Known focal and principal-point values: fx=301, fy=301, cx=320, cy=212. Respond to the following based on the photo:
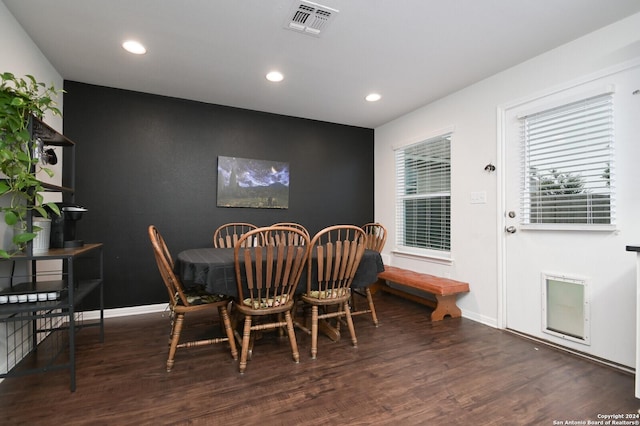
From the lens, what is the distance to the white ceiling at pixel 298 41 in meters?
2.02

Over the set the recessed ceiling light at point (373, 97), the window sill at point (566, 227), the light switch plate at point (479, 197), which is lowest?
the window sill at point (566, 227)

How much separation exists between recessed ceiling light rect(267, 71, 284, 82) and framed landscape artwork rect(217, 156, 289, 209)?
1140 millimetres

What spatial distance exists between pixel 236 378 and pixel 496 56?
→ 10.7 feet

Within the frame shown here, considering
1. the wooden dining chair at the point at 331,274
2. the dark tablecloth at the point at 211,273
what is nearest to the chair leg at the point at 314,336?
the wooden dining chair at the point at 331,274

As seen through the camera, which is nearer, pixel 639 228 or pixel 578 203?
pixel 639 228

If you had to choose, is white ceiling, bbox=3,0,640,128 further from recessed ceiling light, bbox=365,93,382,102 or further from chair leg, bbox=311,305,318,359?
chair leg, bbox=311,305,318,359

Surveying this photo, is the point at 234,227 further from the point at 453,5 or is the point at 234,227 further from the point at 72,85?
the point at 453,5

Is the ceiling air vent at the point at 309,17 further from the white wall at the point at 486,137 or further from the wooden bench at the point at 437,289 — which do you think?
the wooden bench at the point at 437,289

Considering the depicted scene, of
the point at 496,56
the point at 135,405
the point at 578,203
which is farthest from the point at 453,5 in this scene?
the point at 135,405

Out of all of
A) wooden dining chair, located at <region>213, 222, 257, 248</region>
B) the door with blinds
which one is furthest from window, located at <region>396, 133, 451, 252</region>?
wooden dining chair, located at <region>213, 222, 257, 248</region>

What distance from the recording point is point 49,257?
1.77 meters

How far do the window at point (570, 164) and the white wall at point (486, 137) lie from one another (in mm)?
216

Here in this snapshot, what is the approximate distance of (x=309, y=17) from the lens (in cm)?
211

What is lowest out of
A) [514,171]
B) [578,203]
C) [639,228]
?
[639,228]
